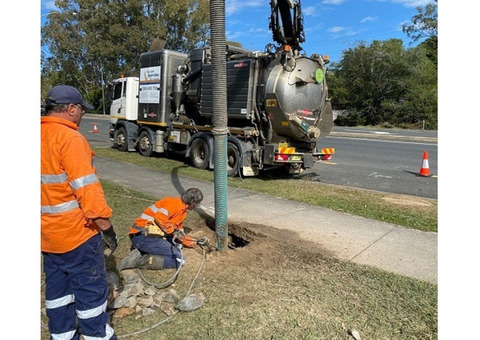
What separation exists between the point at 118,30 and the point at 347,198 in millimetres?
35092

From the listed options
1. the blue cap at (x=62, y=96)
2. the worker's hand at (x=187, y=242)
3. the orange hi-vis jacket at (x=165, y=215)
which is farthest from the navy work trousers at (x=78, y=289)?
the worker's hand at (x=187, y=242)

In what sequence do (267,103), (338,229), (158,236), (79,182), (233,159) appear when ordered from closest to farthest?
1. (79,182)
2. (158,236)
3. (338,229)
4. (267,103)
5. (233,159)

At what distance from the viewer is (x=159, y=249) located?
412 cm

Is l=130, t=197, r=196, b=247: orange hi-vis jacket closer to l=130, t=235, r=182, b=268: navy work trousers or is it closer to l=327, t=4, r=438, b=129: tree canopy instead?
l=130, t=235, r=182, b=268: navy work trousers

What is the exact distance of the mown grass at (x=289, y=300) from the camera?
3.00m

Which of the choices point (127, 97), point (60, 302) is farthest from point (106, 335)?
point (127, 97)

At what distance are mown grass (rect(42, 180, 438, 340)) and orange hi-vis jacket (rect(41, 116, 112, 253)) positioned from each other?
3.23 ft

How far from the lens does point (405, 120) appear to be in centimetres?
3488

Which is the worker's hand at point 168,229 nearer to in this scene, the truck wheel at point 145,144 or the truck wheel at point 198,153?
the truck wheel at point 198,153

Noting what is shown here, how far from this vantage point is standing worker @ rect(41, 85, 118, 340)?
7.84 ft

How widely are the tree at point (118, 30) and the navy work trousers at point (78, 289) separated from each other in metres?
34.4

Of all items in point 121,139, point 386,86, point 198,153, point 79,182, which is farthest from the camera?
point 386,86

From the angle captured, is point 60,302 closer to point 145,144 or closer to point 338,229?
point 338,229

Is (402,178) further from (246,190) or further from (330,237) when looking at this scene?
(330,237)
